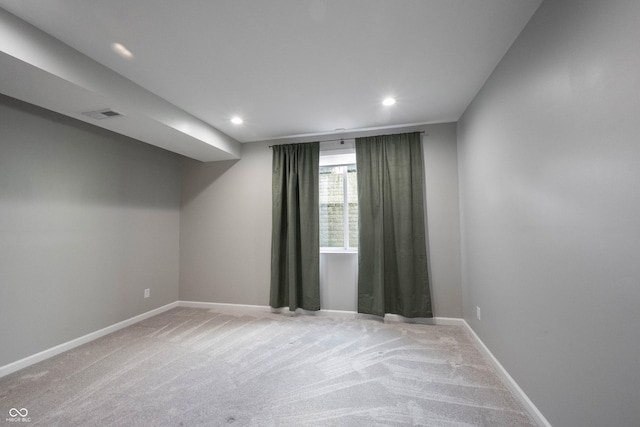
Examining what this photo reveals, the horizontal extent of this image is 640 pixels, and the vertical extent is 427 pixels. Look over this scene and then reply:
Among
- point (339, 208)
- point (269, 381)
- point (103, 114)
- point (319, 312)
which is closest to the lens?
point (269, 381)

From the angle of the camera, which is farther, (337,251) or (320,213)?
(320,213)

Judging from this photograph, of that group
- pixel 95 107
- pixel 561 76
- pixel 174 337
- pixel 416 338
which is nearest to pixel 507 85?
pixel 561 76

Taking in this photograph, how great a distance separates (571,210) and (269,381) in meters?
2.26

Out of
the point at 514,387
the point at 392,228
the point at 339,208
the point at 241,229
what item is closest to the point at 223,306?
the point at 241,229

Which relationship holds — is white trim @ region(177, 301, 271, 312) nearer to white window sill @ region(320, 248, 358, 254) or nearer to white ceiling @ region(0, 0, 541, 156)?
white window sill @ region(320, 248, 358, 254)

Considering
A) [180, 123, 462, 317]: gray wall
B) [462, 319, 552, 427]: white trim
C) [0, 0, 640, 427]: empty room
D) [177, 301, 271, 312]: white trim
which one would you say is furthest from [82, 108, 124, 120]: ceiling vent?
[462, 319, 552, 427]: white trim

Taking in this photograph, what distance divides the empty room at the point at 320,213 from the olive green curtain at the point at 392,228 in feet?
Result: 0.09

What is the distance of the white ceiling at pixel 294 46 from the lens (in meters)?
1.44

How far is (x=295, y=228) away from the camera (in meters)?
3.46

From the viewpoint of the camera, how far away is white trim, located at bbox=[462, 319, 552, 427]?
58.2 inches

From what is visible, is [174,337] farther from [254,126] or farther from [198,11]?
[198,11]

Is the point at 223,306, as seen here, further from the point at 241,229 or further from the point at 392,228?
the point at 392,228

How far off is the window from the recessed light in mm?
2274

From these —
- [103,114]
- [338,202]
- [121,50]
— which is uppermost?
[121,50]
